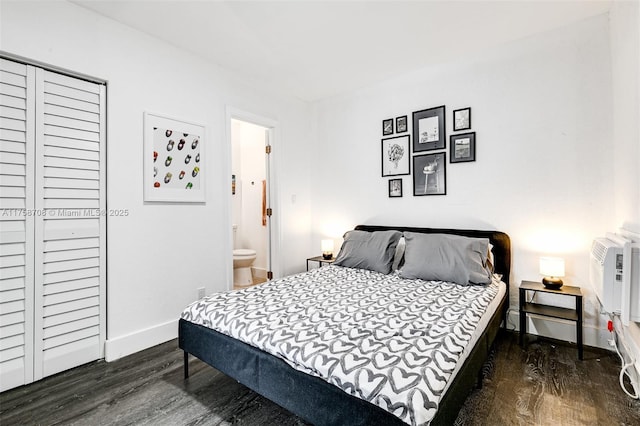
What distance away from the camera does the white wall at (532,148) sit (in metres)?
2.47

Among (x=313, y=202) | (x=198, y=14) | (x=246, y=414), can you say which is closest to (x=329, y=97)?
(x=313, y=202)

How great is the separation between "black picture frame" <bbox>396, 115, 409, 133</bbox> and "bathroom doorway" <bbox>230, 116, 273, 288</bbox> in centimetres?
206

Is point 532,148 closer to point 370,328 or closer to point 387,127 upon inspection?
point 387,127

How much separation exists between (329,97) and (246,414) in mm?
3640

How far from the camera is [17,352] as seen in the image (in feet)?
6.45

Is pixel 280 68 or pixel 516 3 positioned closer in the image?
pixel 516 3

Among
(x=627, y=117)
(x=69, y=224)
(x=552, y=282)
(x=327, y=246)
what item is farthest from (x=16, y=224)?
(x=627, y=117)

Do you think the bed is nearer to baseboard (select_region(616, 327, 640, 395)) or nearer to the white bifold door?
baseboard (select_region(616, 327, 640, 395))

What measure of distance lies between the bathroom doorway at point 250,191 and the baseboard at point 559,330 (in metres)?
3.24

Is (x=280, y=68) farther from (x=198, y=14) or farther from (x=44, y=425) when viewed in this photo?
(x=44, y=425)

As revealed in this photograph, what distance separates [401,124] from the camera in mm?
3484

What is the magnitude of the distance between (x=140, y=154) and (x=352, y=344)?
2.25 metres

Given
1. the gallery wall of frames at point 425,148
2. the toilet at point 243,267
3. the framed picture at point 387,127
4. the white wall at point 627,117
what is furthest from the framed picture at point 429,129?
the toilet at point 243,267

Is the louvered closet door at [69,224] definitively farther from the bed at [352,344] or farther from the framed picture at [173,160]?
the bed at [352,344]
